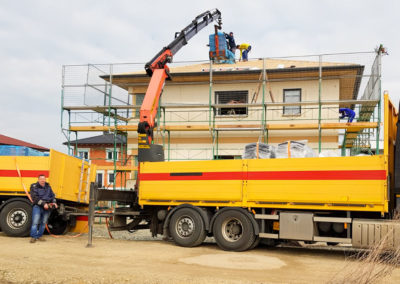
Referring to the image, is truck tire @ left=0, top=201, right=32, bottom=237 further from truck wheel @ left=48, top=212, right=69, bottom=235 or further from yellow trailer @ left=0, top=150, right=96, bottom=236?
truck wheel @ left=48, top=212, right=69, bottom=235

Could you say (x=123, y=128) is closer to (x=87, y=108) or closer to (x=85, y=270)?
(x=87, y=108)

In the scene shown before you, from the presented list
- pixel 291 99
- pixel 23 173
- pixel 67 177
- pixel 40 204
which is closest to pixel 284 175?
pixel 40 204

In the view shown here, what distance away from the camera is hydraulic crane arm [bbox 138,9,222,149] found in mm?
15099

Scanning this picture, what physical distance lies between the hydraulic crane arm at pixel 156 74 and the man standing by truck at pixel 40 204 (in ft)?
10.4

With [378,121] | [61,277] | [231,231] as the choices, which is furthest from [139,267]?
[378,121]

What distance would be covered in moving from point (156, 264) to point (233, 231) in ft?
9.37

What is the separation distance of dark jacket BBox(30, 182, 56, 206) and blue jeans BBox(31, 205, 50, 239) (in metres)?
0.21

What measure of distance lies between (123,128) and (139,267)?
14.9m

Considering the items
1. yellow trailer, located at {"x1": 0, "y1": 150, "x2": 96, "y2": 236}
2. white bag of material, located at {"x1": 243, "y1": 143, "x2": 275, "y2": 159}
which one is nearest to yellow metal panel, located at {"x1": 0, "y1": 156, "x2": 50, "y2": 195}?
yellow trailer, located at {"x1": 0, "y1": 150, "x2": 96, "y2": 236}

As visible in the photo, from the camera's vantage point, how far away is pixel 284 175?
10.9 metres

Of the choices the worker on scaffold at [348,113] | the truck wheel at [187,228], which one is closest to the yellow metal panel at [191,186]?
the truck wheel at [187,228]

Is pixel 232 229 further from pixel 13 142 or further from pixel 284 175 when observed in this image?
pixel 13 142

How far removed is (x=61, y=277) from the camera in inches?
307

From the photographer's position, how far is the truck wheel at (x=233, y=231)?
11164 mm
